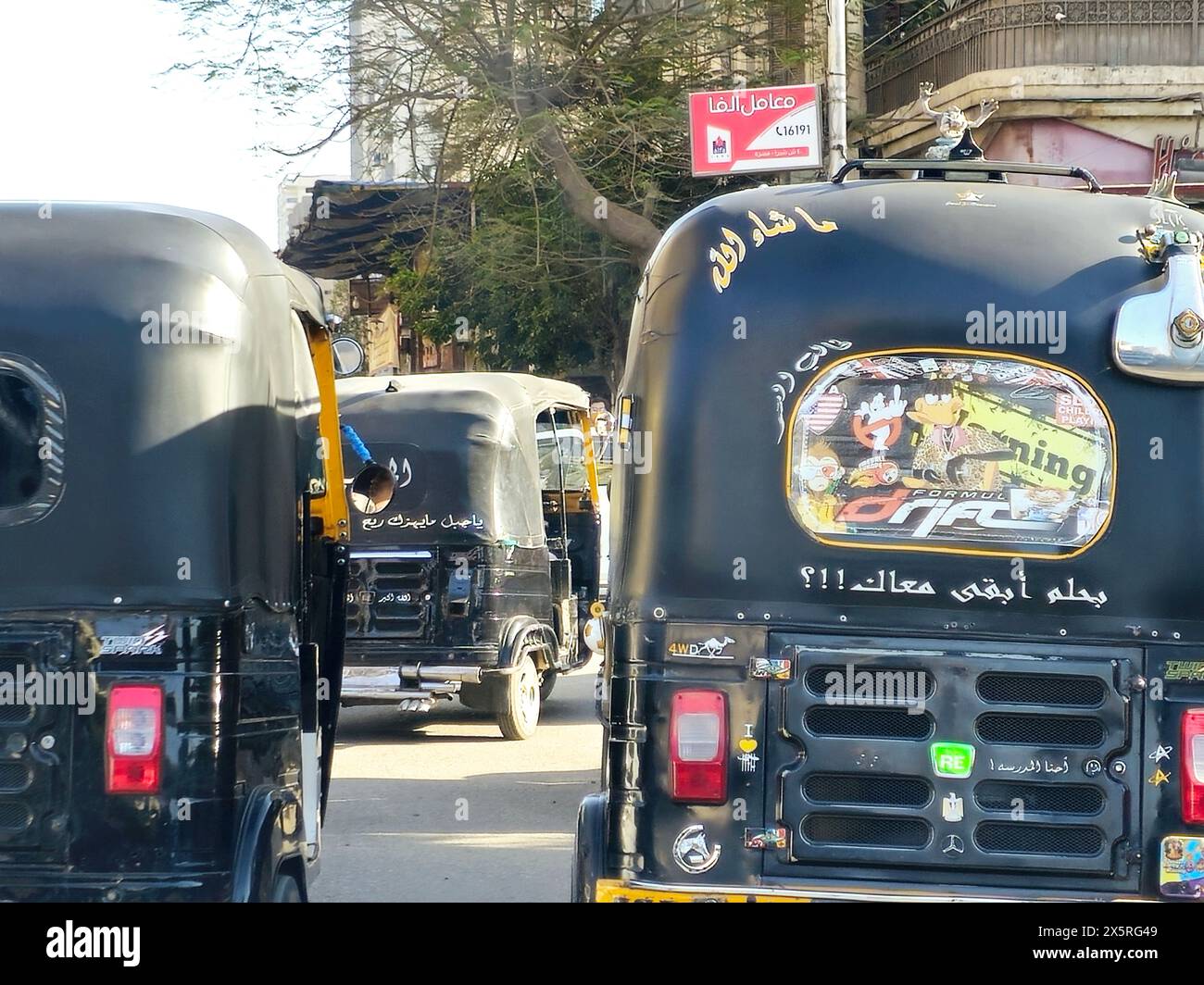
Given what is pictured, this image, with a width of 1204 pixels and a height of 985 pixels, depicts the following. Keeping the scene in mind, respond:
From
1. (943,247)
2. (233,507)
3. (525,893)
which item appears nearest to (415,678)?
(525,893)

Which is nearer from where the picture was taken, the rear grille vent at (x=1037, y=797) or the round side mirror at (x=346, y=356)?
the rear grille vent at (x=1037, y=797)

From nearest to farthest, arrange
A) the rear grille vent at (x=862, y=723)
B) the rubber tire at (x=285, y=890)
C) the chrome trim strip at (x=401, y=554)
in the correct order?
the rear grille vent at (x=862, y=723) < the rubber tire at (x=285, y=890) < the chrome trim strip at (x=401, y=554)

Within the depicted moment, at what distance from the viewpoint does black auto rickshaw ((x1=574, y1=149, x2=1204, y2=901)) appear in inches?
159

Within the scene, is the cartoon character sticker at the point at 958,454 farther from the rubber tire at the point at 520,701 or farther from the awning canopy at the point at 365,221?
the awning canopy at the point at 365,221

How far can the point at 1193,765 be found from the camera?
4000 mm

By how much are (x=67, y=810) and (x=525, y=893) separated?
308 cm

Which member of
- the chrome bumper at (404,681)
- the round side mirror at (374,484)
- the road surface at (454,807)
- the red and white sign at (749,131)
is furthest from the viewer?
the red and white sign at (749,131)

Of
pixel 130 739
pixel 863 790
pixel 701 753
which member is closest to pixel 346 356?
pixel 130 739

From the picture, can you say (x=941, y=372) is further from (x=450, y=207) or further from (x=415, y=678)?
(x=450, y=207)

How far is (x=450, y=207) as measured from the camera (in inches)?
742

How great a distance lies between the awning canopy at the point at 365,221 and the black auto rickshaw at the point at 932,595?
1350 centimetres

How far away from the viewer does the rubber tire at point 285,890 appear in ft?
15.0

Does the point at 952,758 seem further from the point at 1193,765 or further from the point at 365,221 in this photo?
the point at 365,221

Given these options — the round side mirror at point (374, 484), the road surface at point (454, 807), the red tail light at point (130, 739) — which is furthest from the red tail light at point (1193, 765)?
the road surface at point (454, 807)
